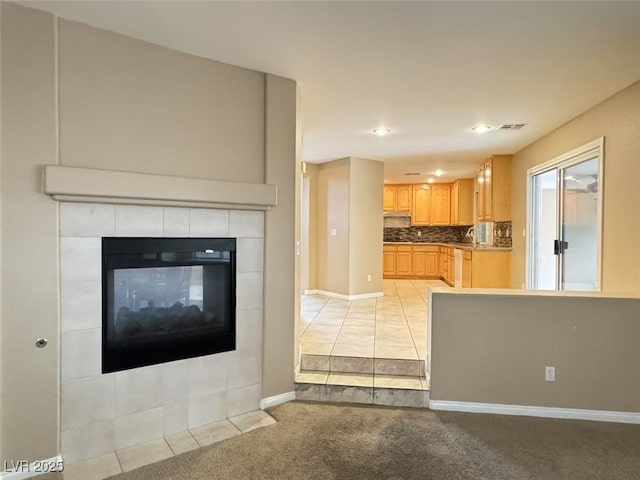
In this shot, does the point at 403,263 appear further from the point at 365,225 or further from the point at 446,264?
the point at 365,225

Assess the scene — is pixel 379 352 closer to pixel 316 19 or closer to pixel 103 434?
pixel 103 434

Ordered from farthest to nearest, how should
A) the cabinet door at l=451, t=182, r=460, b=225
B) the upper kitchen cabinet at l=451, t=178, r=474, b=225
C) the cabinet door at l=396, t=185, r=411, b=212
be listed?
the cabinet door at l=396, t=185, r=411, b=212
the cabinet door at l=451, t=182, r=460, b=225
the upper kitchen cabinet at l=451, t=178, r=474, b=225

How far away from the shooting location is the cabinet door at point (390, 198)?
945cm

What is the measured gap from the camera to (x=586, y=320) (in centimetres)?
293

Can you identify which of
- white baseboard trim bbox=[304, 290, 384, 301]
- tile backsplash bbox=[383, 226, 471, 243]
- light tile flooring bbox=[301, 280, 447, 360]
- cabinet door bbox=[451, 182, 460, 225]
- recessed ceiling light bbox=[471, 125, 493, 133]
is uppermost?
recessed ceiling light bbox=[471, 125, 493, 133]

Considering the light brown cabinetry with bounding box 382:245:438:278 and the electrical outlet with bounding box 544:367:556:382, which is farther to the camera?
the light brown cabinetry with bounding box 382:245:438:278

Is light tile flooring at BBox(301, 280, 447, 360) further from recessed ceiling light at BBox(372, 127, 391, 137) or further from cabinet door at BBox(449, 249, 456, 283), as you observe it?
recessed ceiling light at BBox(372, 127, 391, 137)

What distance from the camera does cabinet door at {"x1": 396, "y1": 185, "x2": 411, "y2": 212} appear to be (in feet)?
30.9

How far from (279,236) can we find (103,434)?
1776 mm

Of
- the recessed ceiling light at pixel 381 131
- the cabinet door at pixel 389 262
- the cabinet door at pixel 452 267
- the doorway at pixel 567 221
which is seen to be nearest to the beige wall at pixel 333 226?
the recessed ceiling light at pixel 381 131

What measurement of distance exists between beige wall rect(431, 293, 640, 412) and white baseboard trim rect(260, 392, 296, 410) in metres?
1.16

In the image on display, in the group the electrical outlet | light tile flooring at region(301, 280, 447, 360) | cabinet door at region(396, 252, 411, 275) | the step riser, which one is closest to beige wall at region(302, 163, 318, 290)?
light tile flooring at region(301, 280, 447, 360)

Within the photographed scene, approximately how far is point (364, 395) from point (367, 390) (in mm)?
48

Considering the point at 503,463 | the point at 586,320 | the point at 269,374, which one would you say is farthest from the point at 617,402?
the point at 269,374
